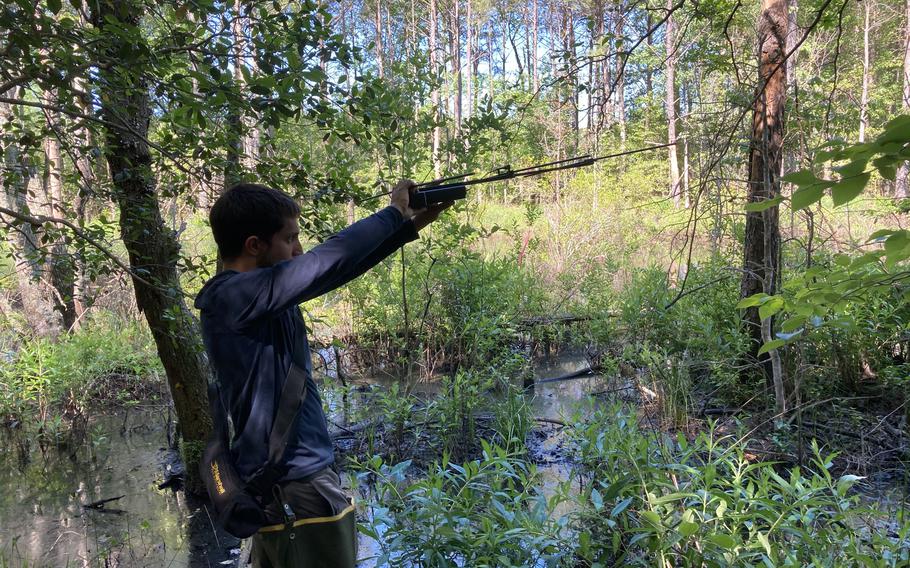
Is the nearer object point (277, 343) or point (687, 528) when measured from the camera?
point (277, 343)

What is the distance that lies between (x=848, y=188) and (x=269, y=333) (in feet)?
4.74

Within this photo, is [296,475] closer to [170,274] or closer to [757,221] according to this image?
[170,274]

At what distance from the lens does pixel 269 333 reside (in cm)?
170

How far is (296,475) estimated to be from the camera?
166 cm

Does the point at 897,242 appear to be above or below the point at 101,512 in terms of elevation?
above

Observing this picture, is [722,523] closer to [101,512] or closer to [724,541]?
[724,541]

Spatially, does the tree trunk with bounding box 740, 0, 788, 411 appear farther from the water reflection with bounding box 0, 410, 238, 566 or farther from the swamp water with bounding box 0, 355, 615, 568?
the water reflection with bounding box 0, 410, 238, 566

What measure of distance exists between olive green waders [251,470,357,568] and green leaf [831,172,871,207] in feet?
4.66

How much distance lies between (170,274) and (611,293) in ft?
20.3

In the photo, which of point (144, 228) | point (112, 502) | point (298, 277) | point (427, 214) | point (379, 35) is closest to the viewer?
point (298, 277)

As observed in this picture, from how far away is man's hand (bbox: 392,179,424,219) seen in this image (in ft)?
5.93

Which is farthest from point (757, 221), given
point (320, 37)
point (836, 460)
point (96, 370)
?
point (96, 370)

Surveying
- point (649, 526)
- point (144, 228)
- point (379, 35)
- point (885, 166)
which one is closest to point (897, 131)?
point (885, 166)

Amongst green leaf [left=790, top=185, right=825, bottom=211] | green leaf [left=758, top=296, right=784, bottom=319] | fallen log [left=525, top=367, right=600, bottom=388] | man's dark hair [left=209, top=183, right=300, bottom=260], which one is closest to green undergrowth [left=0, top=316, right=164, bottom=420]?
fallen log [left=525, top=367, right=600, bottom=388]
